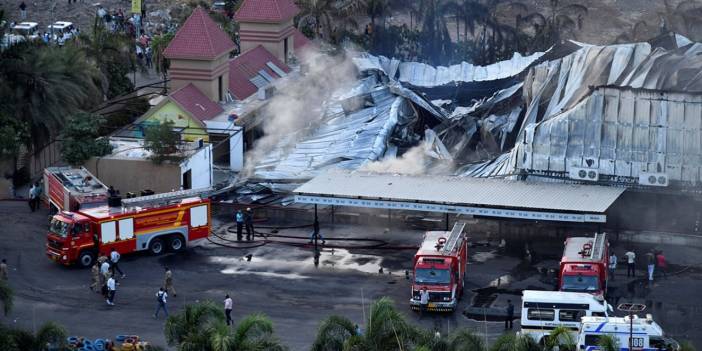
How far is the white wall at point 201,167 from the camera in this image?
2419 inches

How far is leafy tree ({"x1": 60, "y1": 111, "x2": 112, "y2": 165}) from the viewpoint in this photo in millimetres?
61250

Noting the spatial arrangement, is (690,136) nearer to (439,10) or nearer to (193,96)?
(193,96)

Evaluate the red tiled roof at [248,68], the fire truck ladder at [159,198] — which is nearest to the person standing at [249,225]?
the fire truck ladder at [159,198]

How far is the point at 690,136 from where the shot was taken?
55.5m

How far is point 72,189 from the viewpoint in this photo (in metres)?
56.9

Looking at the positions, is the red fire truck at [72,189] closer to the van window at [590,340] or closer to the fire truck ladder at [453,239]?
the fire truck ladder at [453,239]

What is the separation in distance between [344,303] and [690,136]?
14552 millimetres

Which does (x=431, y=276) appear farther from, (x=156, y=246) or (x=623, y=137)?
(x=623, y=137)

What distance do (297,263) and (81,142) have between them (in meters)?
12.1

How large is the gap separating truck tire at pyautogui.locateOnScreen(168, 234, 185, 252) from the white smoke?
9092mm

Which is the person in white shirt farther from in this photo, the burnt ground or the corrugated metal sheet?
the corrugated metal sheet

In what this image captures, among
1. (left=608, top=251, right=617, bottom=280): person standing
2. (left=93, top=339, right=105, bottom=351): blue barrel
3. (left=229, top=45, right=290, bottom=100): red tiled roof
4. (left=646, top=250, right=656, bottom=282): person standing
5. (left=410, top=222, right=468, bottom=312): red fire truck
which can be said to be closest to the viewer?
(left=93, top=339, right=105, bottom=351): blue barrel

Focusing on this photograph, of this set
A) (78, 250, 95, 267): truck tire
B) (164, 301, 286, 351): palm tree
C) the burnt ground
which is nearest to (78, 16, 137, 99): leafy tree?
the burnt ground

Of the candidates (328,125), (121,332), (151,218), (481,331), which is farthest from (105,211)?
(328,125)
